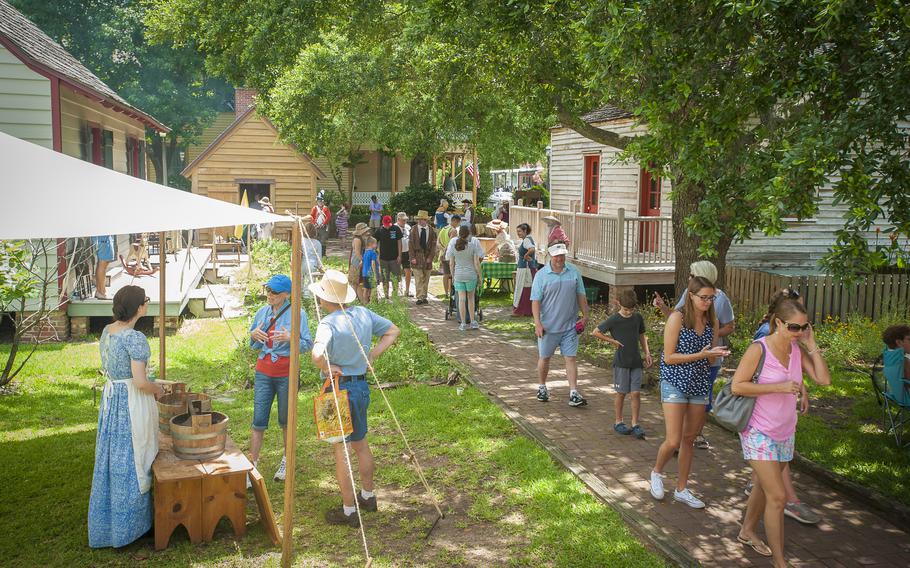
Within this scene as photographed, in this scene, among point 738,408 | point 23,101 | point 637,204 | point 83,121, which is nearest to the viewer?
point 738,408

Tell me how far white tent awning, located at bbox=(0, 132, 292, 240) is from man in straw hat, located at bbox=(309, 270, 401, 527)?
0.73 m

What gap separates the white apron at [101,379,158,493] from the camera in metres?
5.43

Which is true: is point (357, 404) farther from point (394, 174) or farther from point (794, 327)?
point (394, 174)

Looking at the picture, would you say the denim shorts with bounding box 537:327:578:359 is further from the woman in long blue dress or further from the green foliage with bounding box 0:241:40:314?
the green foliage with bounding box 0:241:40:314

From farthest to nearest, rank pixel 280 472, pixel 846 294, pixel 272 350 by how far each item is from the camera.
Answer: pixel 846 294 → pixel 280 472 → pixel 272 350

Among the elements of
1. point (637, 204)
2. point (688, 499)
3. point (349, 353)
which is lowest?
point (688, 499)

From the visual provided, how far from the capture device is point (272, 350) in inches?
250

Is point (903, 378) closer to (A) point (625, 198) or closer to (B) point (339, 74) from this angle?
(A) point (625, 198)

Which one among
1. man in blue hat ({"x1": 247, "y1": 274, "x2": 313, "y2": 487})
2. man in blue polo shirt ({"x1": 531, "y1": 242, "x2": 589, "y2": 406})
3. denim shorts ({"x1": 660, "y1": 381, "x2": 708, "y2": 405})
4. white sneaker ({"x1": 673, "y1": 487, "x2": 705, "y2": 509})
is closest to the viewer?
denim shorts ({"x1": 660, "y1": 381, "x2": 708, "y2": 405})

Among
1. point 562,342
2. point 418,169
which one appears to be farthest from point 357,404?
point 418,169

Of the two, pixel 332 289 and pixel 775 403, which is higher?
pixel 332 289

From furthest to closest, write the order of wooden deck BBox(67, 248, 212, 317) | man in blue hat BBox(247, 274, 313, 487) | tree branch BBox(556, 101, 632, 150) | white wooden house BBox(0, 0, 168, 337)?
wooden deck BBox(67, 248, 212, 317)
tree branch BBox(556, 101, 632, 150)
white wooden house BBox(0, 0, 168, 337)
man in blue hat BBox(247, 274, 313, 487)

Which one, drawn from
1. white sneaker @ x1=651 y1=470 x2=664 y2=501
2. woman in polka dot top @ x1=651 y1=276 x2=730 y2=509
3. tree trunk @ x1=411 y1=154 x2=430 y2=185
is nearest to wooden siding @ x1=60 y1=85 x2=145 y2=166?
woman in polka dot top @ x1=651 y1=276 x2=730 y2=509

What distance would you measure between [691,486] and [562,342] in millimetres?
2626
